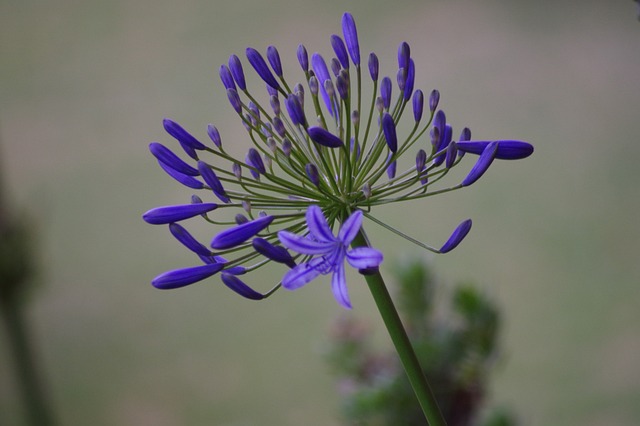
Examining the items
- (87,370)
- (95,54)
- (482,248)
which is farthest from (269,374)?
(95,54)

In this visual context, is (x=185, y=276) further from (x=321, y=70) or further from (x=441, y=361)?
(x=441, y=361)

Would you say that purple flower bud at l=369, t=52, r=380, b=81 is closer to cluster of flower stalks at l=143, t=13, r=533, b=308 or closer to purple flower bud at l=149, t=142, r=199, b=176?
cluster of flower stalks at l=143, t=13, r=533, b=308

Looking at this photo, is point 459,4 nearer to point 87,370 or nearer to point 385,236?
point 385,236

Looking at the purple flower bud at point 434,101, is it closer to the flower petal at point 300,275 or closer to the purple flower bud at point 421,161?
the purple flower bud at point 421,161

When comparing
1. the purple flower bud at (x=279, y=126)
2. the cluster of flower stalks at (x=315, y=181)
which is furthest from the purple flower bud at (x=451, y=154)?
the purple flower bud at (x=279, y=126)

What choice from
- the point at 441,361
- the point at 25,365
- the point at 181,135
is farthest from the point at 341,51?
A: the point at 25,365
